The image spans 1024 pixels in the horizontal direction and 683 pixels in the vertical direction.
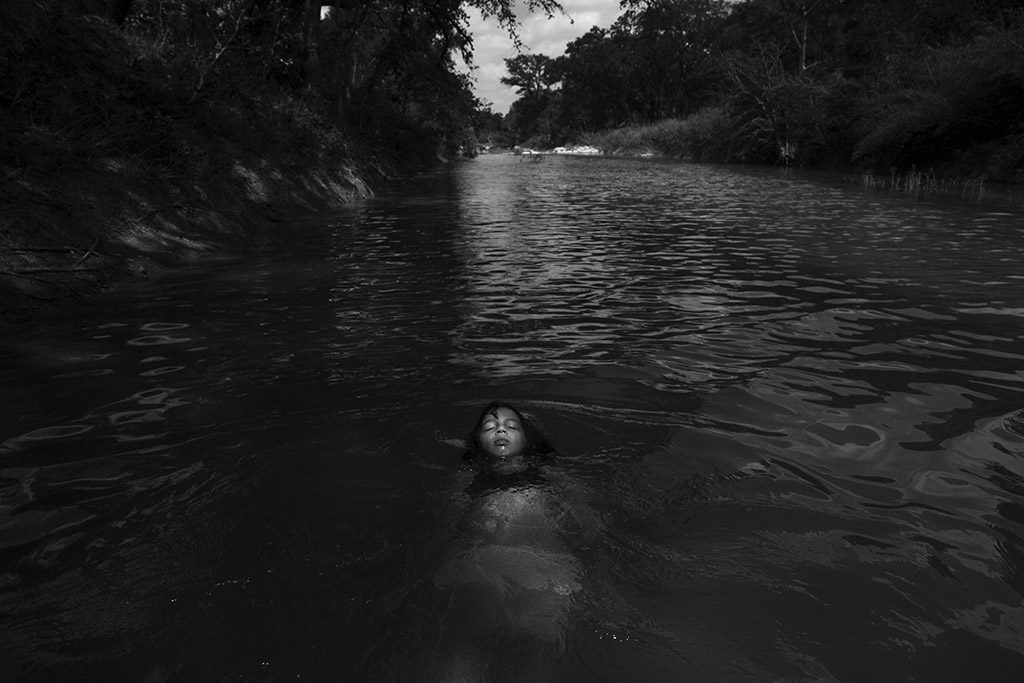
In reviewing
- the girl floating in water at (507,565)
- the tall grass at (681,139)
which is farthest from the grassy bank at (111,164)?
the tall grass at (681,139)

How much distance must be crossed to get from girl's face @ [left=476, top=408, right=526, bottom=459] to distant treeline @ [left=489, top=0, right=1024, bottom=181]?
22087 millimetres

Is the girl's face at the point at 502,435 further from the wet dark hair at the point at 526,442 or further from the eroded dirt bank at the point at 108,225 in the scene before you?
the eroded dirt bank at the point at 108,225

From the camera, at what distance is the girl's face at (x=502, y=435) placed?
4.15 metres

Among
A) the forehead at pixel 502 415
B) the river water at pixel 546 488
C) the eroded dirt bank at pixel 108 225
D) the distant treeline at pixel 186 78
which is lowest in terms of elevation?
the river water at pixel 546 488

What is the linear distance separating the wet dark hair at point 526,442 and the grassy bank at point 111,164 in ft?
19.5

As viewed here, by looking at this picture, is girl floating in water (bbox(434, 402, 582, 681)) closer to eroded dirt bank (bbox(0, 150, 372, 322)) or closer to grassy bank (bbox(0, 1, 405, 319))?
eroded dirt bank (bbox(0, 150, 372, 322))

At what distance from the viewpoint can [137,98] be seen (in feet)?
43.2

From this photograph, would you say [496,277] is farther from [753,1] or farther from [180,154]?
[753,1]

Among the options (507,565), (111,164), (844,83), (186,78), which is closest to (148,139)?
(111,164)

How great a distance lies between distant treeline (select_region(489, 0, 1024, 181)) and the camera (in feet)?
78.4

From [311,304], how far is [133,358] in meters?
2.46

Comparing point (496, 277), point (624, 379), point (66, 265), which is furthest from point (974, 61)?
point (66, 265)

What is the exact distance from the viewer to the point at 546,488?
3.95 m

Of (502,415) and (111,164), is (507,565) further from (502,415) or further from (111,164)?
(111,164)
